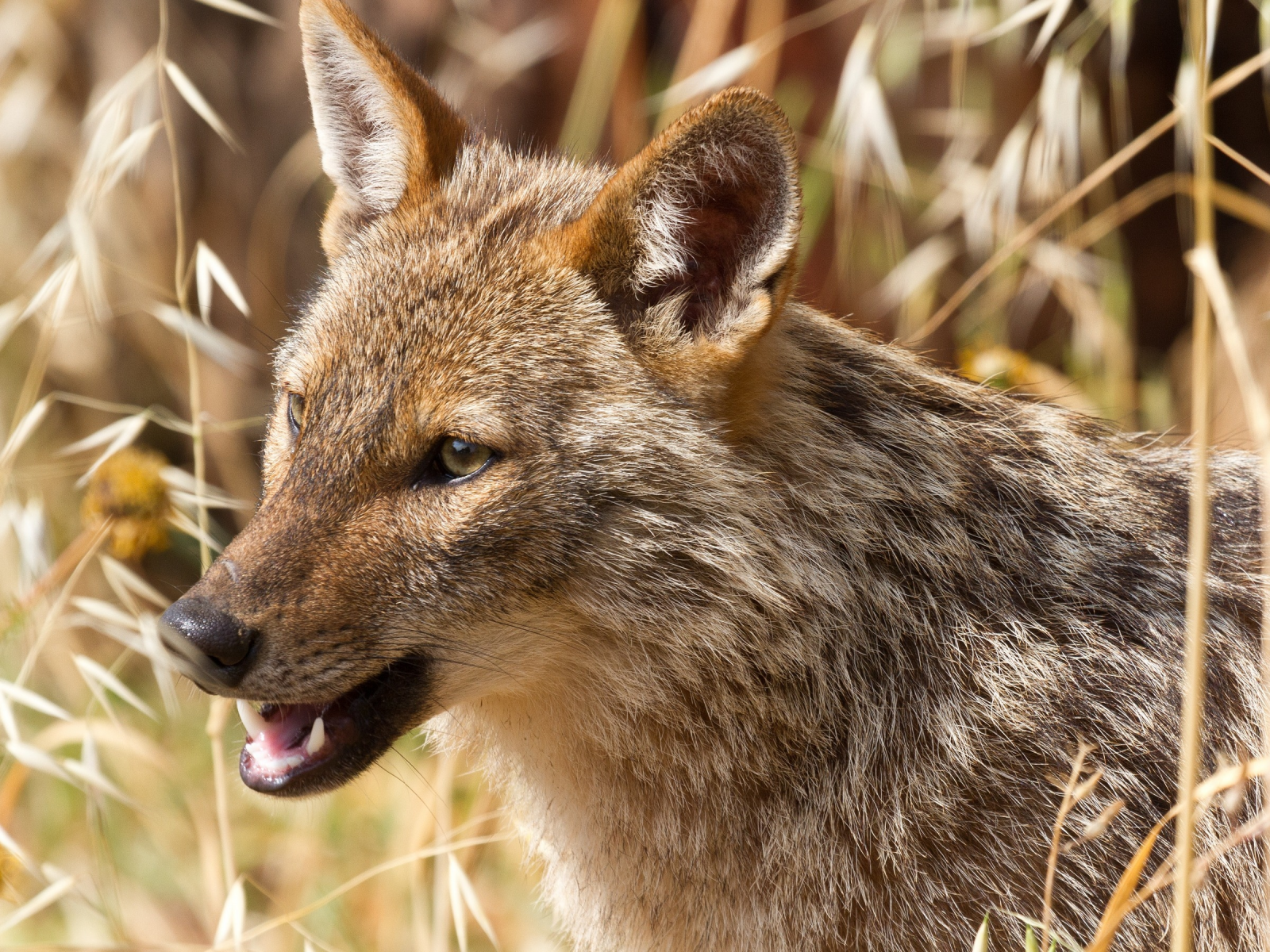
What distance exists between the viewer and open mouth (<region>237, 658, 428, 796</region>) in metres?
2.93

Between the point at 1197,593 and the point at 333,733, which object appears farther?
the point at 333,733

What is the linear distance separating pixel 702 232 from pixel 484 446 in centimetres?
70

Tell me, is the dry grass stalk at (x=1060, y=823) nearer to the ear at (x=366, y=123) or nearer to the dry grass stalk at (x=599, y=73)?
the ear at (x=366, y=123)

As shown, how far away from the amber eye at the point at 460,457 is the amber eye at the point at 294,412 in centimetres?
50

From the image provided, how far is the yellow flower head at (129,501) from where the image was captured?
13.1ft

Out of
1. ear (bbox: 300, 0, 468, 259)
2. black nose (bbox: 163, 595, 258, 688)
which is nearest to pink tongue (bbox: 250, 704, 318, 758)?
black nose (bbox: 163, 595, 258, 688)

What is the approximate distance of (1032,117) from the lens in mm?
5457

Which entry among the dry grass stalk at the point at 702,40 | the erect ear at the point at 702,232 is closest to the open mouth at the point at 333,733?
the erect ear at the point at 702,232

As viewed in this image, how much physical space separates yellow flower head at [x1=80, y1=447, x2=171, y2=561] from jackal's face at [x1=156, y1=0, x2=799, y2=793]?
98 centimetres

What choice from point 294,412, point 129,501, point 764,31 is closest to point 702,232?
point 294,412

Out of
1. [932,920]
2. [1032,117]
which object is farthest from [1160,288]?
[932,920]

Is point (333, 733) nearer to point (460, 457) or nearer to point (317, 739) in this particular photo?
A: point (317, 739)

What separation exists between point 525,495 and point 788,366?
735 millimetres

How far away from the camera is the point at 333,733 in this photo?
9.75ft
